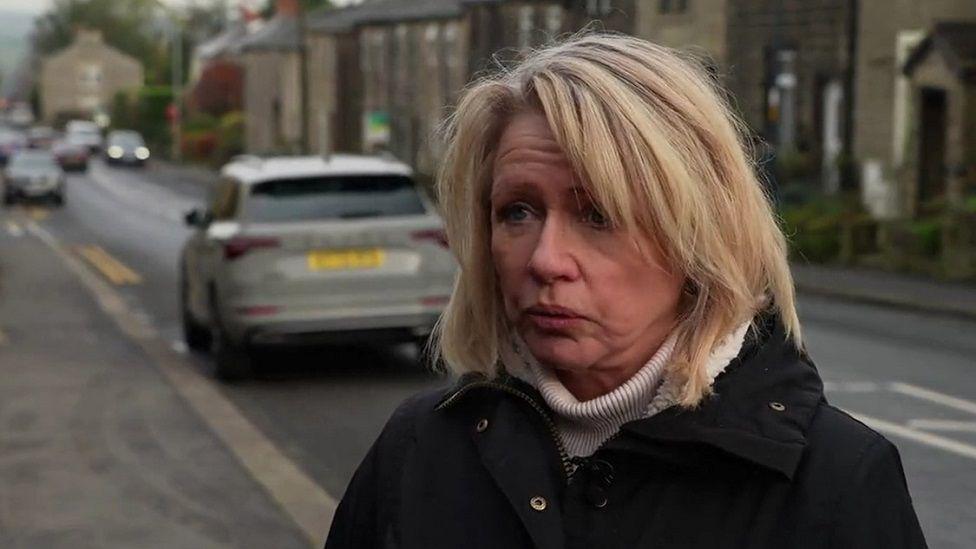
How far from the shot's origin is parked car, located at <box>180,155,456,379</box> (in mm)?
13266

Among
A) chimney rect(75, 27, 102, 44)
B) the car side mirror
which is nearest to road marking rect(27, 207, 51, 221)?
the car side mirror

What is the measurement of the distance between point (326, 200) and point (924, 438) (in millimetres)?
4966

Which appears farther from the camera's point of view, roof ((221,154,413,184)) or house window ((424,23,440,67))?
house window ((424,23,440,67))

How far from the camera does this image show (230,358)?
1365 cm

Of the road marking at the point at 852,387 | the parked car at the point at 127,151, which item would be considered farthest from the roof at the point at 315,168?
the parked car at the point at 127,151

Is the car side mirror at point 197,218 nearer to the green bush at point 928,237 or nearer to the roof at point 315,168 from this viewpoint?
the roof at point 315,168

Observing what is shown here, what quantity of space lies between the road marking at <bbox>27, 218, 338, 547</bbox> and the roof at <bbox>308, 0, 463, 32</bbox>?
4511 cm

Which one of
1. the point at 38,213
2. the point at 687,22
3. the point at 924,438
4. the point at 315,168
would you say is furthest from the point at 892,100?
the point at 38,213

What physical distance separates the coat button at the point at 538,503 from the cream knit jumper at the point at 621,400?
0.09 metres

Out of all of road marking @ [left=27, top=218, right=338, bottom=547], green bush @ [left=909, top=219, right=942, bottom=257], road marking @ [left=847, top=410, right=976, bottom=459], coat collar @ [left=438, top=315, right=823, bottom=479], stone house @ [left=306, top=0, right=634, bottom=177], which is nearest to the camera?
coat collar @ [left=438, top=315, right=823, bottom=479]

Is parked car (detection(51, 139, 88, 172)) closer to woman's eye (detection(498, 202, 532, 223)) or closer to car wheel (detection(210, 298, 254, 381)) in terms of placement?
car wheel (detection(210, 298, 254, 381))

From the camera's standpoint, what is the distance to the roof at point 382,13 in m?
63.4

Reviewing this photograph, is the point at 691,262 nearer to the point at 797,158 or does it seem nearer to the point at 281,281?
the point at 281,281

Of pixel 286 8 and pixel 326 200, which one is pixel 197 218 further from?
pixel 286 8
